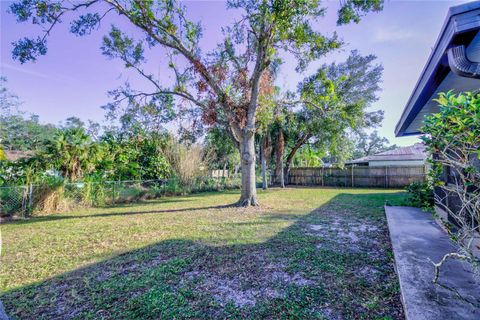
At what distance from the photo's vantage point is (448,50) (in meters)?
2.79

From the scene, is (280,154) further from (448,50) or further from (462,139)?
(462,139)

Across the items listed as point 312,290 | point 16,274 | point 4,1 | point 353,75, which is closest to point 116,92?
point 4,1

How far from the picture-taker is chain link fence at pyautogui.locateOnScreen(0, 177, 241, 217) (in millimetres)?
7461

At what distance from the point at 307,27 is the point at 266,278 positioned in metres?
7.82

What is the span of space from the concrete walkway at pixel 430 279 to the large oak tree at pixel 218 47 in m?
5.61

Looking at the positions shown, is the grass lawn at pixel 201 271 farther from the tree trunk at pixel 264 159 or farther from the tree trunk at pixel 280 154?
the tree trunk at pixel 280 154

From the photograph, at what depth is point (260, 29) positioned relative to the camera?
7922 mm

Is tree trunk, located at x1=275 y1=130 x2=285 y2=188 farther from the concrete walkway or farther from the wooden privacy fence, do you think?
the concrete walkway

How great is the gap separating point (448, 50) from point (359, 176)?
16.1 m

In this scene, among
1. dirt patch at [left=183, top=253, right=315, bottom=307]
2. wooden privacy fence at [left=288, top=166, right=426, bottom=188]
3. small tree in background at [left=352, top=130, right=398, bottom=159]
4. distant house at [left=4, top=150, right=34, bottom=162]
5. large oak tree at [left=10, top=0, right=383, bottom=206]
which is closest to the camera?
dirt patch at [left=183, top=253, right=315, bottom=307]

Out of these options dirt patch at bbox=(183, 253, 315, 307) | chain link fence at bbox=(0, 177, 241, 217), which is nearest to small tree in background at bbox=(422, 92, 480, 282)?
dirt patch at bbox=(183, 253, 315, 307)

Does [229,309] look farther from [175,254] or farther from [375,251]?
[375,251]

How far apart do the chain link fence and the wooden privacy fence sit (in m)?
9.65

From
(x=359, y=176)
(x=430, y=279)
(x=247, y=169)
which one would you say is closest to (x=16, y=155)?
(x=247, y=169)
